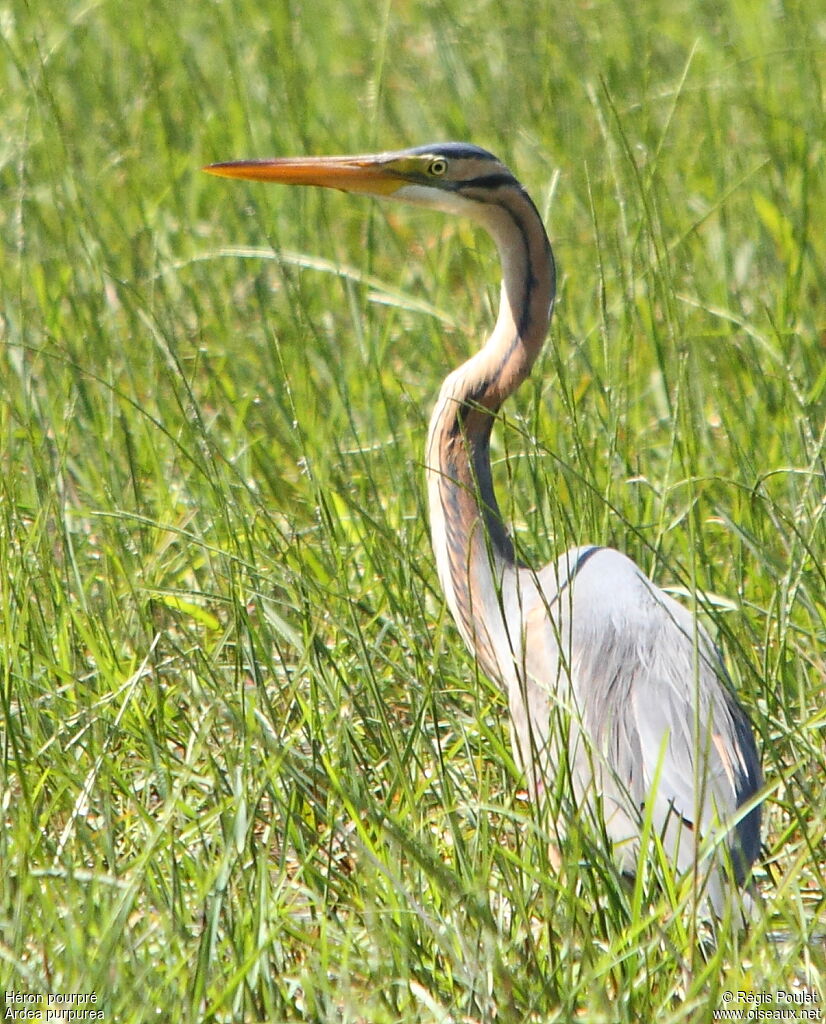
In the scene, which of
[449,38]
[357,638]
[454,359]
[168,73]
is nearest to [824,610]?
[357,638]

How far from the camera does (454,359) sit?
12.8ft

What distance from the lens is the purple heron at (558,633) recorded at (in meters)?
2.25

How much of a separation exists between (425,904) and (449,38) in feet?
11.2

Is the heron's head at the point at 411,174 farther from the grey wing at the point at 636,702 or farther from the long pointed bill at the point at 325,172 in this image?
the grey wing at the point at 636,702

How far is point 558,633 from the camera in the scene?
2.18 meters

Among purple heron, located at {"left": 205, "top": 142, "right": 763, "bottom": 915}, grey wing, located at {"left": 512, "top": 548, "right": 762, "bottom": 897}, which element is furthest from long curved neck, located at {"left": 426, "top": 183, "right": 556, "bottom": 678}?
grey wing, located at {"left": 512, "top": 548, "right": 762, "bottom": 897}

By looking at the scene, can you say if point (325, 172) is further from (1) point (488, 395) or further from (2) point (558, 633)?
(2) point (558, 633)

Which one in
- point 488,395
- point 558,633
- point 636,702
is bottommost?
point 636,702

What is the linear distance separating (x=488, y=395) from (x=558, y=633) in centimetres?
84

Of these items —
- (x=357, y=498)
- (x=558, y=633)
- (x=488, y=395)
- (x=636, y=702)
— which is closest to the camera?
(x=558, y=633)

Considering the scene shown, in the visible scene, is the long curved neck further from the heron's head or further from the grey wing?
the grey wing

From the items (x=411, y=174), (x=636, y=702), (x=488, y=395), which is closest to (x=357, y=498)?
(x=488, y=395)

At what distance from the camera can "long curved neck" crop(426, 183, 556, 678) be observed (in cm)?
287

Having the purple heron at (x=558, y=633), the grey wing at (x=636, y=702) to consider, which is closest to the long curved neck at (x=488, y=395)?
the purple heron at (x=558, y=633)
